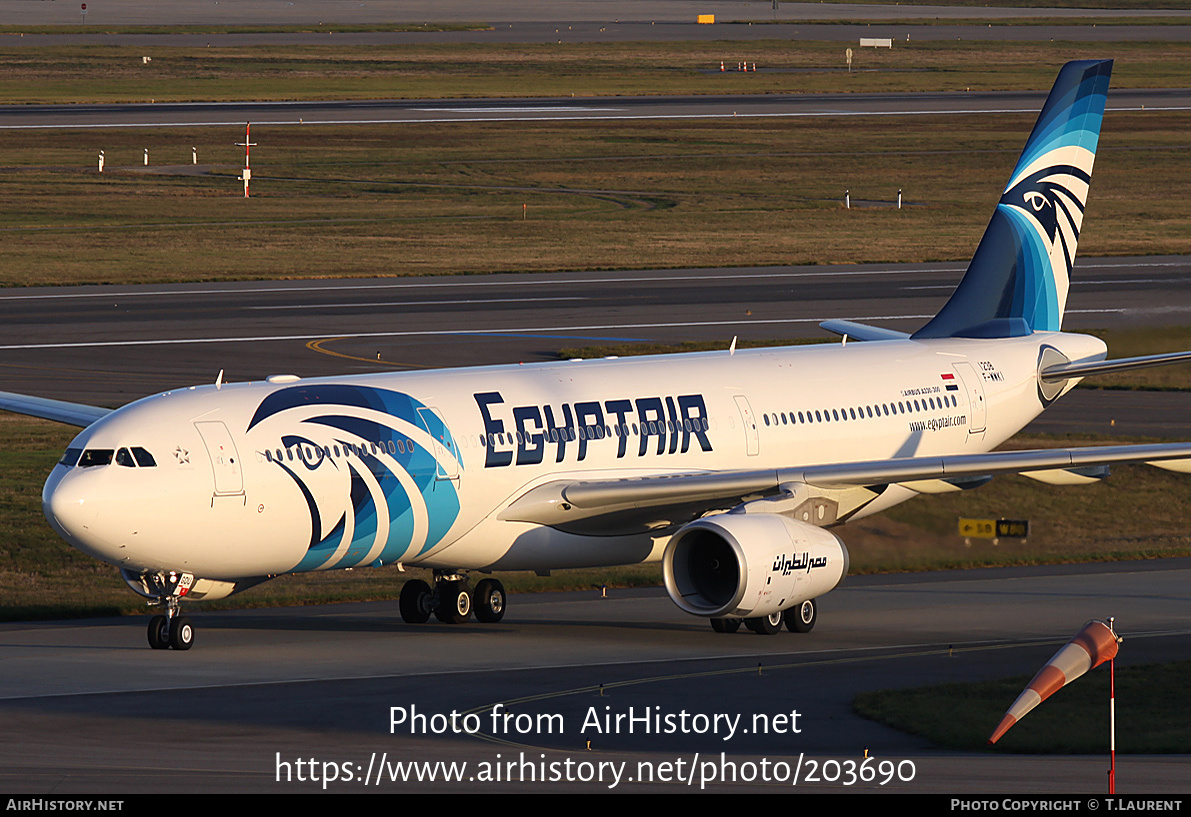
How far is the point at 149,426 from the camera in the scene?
29.2m

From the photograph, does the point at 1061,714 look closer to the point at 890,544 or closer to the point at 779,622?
the point at 779,622

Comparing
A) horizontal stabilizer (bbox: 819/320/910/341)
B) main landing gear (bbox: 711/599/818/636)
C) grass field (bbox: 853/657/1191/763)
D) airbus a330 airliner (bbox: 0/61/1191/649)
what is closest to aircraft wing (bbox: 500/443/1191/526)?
airbus a330 airliner (bbox: 0/61/1191/649)

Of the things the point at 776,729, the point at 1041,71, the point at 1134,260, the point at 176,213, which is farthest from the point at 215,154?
the point at 776,729

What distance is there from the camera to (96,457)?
94.9 feet

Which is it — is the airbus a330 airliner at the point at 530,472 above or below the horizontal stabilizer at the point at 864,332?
below

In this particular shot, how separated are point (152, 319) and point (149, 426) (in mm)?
41751

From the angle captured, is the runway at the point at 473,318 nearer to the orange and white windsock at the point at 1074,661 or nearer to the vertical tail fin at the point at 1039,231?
the vertical tail fin at the point at 1039,231

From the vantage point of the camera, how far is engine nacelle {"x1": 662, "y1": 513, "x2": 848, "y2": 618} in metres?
30.9

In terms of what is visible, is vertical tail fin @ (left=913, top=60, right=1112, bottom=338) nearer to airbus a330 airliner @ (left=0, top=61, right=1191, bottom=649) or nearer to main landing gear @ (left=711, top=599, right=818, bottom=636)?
airbus a330 airliner @ (left=0, top=61, right=1191, bottom=649)

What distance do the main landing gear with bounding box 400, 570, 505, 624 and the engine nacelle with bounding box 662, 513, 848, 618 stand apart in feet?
13.3

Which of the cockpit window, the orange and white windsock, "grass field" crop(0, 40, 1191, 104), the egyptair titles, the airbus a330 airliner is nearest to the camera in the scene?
the orange and white windsock

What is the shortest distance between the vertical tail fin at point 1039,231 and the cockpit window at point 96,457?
64.8 ft

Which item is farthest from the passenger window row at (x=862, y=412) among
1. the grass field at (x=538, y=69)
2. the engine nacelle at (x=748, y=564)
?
the grass field at (x=538, y=69)

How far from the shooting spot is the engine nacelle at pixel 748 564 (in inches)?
1217
